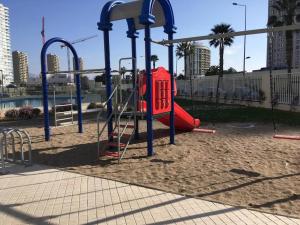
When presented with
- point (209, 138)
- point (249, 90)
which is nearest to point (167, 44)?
point (209, 138)

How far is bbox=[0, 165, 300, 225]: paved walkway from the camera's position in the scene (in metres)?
4.58

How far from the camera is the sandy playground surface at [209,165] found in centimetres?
549

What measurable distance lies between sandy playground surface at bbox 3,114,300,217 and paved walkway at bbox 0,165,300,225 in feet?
1.12

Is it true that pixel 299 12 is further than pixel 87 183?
Yes

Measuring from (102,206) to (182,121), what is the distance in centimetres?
682

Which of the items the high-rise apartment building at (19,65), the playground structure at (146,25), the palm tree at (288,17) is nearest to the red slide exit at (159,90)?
the playground structure at (146,25)

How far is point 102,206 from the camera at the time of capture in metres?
5.17

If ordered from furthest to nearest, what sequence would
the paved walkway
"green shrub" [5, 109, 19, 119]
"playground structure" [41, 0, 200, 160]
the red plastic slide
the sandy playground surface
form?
"green shrub" [5, 109, 19, 119], the red plastic slide, "playground structure" [41, 0, 200, 160], the sandy playground surface, the paved walkway

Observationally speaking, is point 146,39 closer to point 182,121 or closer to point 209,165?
point 209,165

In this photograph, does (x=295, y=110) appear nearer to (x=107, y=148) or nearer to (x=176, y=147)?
(x=176, y=147)

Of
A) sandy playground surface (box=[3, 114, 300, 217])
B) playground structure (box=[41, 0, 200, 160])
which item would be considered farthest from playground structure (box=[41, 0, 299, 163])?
sandy playground surface (box=[3, 114, 300, 217])

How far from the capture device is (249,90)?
2439 centimetres

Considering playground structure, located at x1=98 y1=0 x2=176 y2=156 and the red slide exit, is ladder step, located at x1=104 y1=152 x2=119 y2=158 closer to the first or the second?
playground structure, located at x1=98 y1=0 x2=176 y2=156

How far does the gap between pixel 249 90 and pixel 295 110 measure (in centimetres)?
581
